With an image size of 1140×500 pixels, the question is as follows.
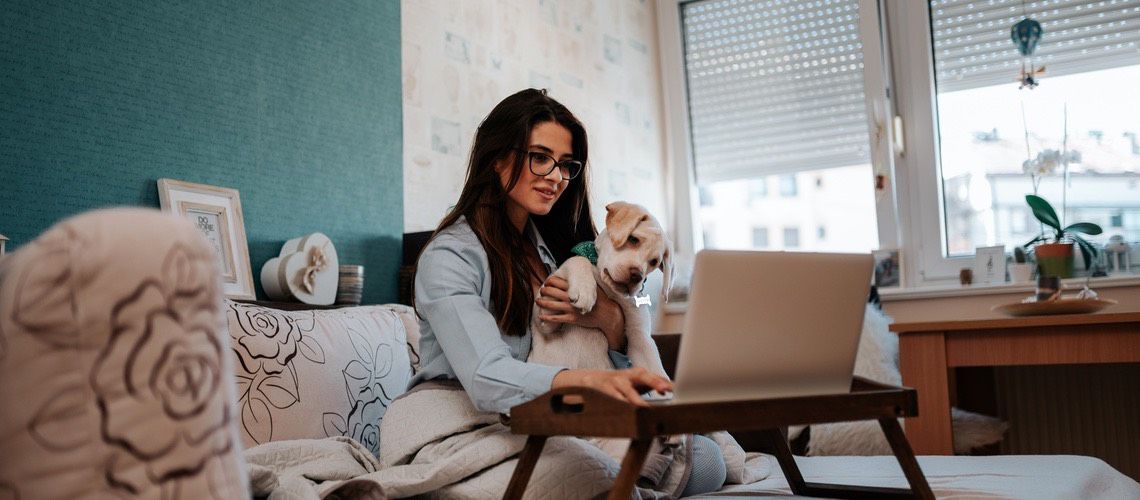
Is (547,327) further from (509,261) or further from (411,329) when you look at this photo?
(411,329)

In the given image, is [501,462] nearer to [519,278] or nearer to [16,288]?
[519,278]

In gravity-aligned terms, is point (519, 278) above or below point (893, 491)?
above

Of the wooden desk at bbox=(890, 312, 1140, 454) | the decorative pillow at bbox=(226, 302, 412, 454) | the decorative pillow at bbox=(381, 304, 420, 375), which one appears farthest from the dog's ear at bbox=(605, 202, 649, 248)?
the wooden desk at bbox=(890, 312, 1140, 454)

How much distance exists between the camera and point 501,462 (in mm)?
1488

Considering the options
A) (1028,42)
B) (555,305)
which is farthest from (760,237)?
(555,305)

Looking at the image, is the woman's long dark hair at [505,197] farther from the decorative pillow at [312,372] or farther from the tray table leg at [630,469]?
the tray table leg at [630,469]

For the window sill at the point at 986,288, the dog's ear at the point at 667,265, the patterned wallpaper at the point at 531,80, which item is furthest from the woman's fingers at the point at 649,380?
the window sill at the point at 986,288

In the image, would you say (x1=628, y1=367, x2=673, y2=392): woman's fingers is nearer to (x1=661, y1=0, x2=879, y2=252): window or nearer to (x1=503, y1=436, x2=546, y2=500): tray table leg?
(x1=503, y1=436, x2=546, y2=500): tray table leg

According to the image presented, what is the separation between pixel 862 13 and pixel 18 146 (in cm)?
306

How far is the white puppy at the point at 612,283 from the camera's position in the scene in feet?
5.05

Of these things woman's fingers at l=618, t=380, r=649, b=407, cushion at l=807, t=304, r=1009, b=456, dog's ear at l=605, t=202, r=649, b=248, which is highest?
dog's ear at l=605, t=202, r=649, b=248

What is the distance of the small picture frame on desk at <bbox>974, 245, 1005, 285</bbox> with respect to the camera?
3.52 m

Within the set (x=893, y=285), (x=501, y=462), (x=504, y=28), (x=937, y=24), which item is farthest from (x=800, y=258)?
(x=937, y=24)

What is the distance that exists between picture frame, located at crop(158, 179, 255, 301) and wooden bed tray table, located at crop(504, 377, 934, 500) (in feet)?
3.75
